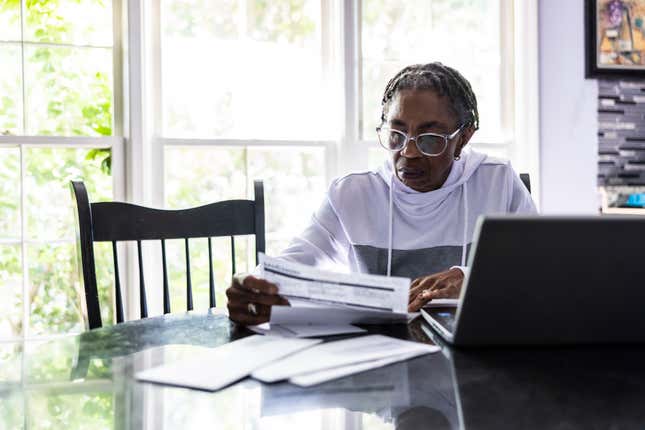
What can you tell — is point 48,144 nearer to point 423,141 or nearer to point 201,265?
point 201,265

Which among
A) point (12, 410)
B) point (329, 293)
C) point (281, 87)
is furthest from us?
point (281, 87)

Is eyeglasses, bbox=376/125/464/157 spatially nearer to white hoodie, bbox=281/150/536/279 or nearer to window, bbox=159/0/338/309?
white hoodie, bbox=281/150/536/279

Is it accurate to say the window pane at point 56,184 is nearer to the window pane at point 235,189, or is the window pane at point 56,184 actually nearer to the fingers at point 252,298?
the window pane at point 235,189

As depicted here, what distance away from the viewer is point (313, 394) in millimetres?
758

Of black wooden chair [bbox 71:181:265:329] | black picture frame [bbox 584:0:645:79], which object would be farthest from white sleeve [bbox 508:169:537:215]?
black picture frame [bbox 584:0:645:79]

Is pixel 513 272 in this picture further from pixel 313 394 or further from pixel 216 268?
pixel 216 268

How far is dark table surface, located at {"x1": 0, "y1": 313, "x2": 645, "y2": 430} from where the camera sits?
0.66m

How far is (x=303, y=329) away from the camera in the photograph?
1.09 meters

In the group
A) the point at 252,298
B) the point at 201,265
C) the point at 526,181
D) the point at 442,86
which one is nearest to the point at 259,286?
the point at 252,298

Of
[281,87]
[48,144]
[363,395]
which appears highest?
[281,87]

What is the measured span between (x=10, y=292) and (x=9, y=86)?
0.77m

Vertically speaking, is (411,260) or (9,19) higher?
(9,19)

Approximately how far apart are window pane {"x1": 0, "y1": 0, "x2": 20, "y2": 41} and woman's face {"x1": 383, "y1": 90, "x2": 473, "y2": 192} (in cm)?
158

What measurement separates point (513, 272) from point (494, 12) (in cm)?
260
